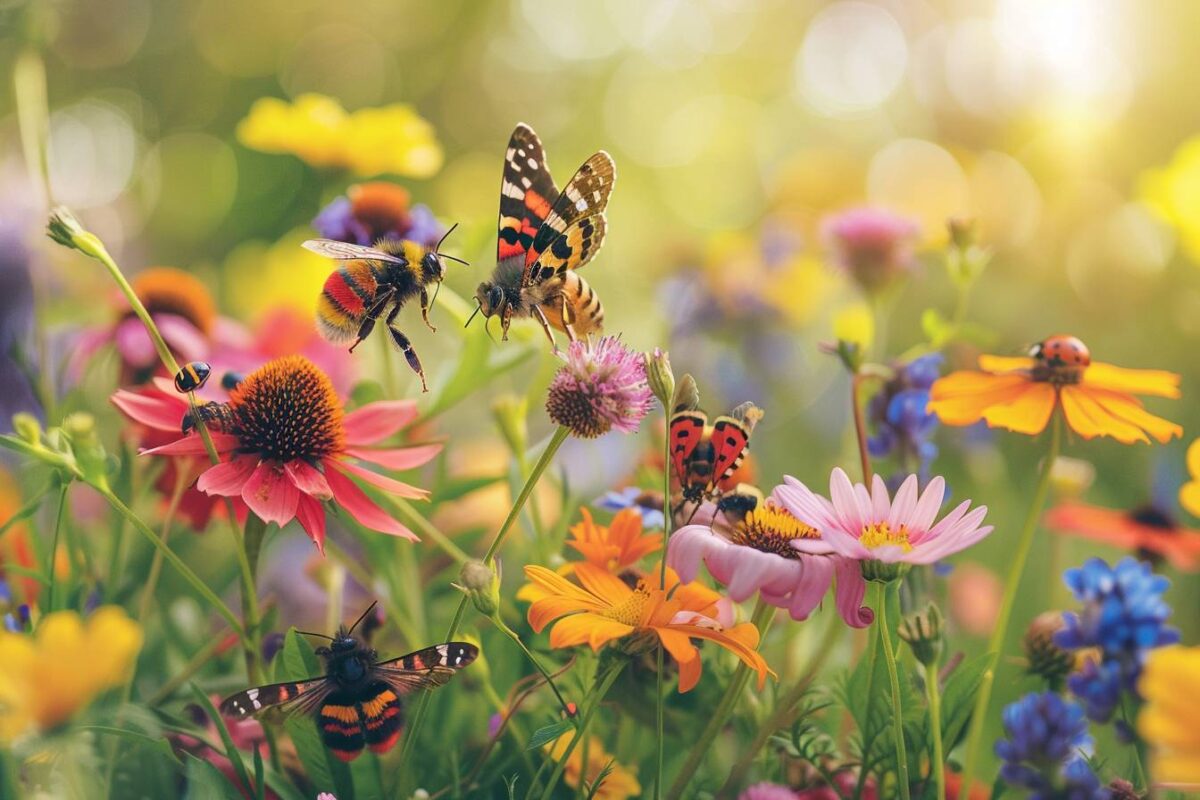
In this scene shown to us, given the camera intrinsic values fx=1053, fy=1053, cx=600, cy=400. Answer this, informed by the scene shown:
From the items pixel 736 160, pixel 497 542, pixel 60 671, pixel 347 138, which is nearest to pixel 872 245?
pixel 347 138

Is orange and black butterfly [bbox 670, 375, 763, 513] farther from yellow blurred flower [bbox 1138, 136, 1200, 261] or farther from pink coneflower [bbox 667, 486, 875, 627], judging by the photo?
yellow blurred flower [bbox 1138, 136, 1200, 261]

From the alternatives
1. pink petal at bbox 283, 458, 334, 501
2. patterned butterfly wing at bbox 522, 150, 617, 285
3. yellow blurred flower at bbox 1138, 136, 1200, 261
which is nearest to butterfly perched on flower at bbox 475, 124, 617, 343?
patterned butterfly wing at bbox 522, 150, 617, 285

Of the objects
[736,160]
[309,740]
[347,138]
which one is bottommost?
[309,740]

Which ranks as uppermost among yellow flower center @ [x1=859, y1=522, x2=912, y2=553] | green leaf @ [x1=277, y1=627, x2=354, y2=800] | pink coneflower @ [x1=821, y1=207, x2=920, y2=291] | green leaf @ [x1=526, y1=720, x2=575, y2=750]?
pink coneflower @ [x1=821, y1=207, x2=920, y2=291]

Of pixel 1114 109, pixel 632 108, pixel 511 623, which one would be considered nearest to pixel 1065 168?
pixel 1114 109

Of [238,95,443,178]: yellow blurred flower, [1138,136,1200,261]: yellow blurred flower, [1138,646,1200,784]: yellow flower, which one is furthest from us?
[1138,136,1200,261]: yellow blurred flower

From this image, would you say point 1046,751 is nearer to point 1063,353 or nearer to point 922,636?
point 922,636

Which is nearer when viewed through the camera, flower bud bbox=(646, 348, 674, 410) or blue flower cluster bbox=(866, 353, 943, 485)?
flower bud bbox=(646, 348, 674, 410)

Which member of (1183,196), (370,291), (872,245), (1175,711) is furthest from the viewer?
(1183,196)
